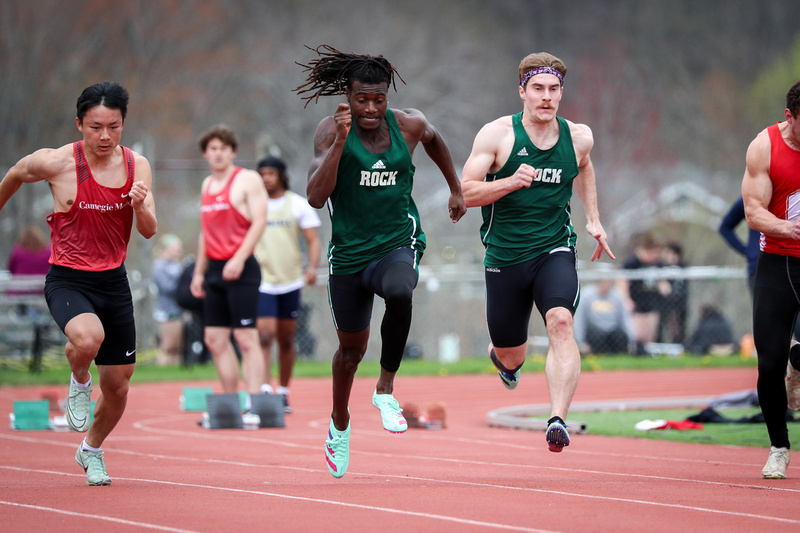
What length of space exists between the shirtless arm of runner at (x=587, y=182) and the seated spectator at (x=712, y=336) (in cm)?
1208

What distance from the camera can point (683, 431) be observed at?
33.2ft

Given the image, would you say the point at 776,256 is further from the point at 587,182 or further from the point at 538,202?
the point at 538,202

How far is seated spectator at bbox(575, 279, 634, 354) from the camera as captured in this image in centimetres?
1828

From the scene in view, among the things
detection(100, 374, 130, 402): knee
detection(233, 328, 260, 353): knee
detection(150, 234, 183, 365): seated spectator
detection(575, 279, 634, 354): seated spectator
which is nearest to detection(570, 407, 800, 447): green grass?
detection(233, 328, 260, 353): knee

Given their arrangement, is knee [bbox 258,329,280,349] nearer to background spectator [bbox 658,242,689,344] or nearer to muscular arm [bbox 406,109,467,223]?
muscular arm [bbox 406,109,467,223]

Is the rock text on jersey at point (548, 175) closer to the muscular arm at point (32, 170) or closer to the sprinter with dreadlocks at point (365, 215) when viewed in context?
the sprinter with dreadlocks at point (365, 215)

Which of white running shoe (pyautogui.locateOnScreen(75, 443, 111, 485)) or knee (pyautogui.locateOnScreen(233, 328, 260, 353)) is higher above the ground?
knee (pyautogui.locateOnScreen(233, 328, 260, 353))

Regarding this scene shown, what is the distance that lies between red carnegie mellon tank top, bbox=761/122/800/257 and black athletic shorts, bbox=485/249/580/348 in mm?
1334

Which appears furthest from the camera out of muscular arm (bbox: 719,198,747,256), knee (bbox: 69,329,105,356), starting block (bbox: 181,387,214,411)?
starting block (bbox: 181,387,214,411)

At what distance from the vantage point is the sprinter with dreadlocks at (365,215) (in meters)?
6.66

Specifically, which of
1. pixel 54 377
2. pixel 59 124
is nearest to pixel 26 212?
pixel 59 124

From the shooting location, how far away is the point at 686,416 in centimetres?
1144

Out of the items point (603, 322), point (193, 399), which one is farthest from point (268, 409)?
point (603, 322)

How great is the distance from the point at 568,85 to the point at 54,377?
42.4 meters
